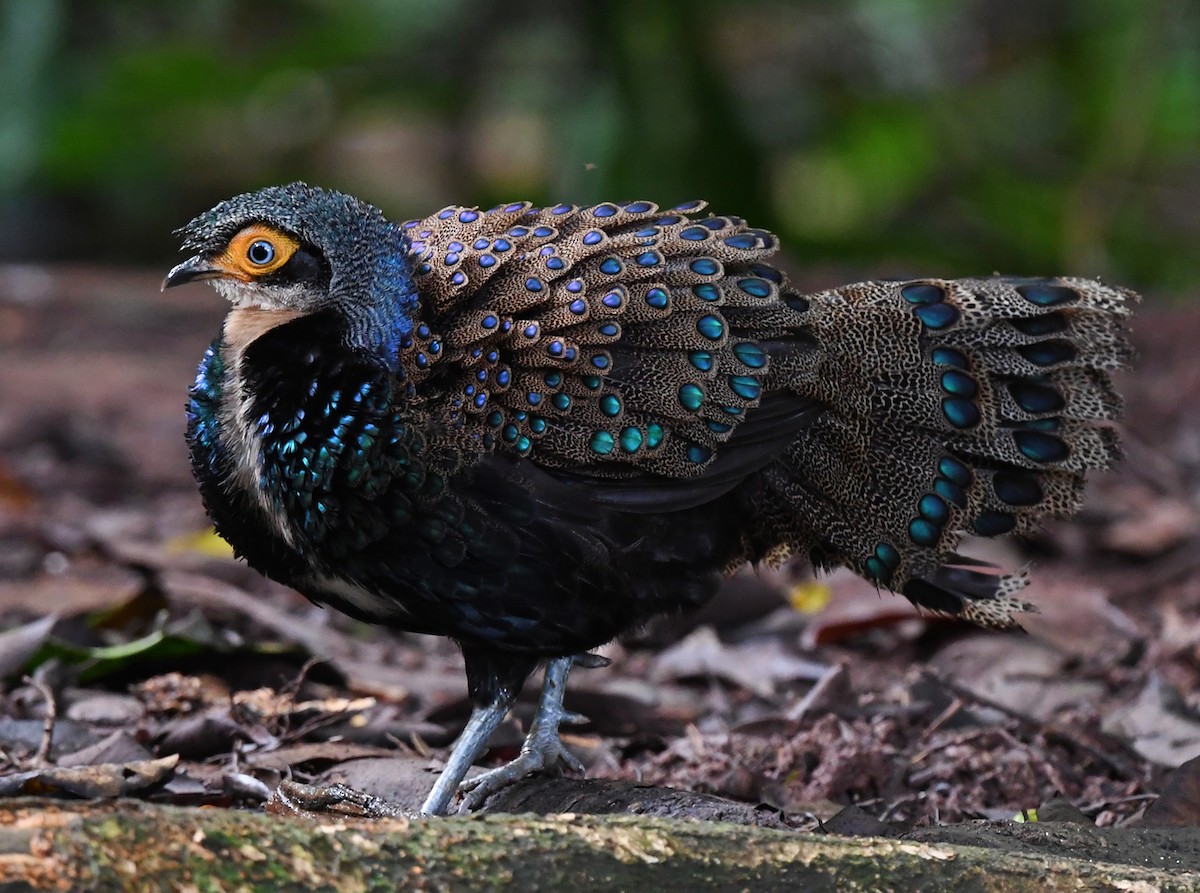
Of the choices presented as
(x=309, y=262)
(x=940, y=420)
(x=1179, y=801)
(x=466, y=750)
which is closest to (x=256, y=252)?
(x=309, y=262)

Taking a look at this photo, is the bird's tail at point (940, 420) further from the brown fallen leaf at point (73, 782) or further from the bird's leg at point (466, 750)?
the brown fallen leaf at point (73, 782)

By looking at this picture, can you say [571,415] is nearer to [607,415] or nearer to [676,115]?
[607,415]

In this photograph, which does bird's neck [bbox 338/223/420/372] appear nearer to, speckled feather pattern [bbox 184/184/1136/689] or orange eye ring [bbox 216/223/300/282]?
speckled feather pattern [bbox 184/184/1136/689]

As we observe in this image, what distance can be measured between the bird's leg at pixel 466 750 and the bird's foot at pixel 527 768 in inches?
3.3

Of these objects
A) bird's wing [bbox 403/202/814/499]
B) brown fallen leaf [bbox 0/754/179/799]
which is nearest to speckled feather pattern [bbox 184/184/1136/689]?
bird's wing [bbox 403/202/814/499]

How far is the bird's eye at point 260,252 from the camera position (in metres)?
3.63

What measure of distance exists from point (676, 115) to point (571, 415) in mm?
7040

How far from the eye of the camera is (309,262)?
367 cm

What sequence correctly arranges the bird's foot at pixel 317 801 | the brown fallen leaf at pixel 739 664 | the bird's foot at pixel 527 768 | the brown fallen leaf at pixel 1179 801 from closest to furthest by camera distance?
the bird's foot at pixel 317 801 → the brown fallen leaf at pixel 1179 801 → the bird's foot at pixel 527 768 → the brown fallen leaf at pixel 739 664

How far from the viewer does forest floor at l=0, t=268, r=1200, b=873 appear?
3.97 meters

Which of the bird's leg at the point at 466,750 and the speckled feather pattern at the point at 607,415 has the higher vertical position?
the speckled feather pattern at the point at 607,415

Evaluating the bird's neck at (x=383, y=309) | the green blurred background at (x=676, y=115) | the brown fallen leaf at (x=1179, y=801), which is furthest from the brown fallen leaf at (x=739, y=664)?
the green blurred background at (x=676, y=115)

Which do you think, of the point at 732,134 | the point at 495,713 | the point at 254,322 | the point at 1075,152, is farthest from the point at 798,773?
the point at 1075,152

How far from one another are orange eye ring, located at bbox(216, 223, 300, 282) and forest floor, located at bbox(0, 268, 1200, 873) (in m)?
1.11
